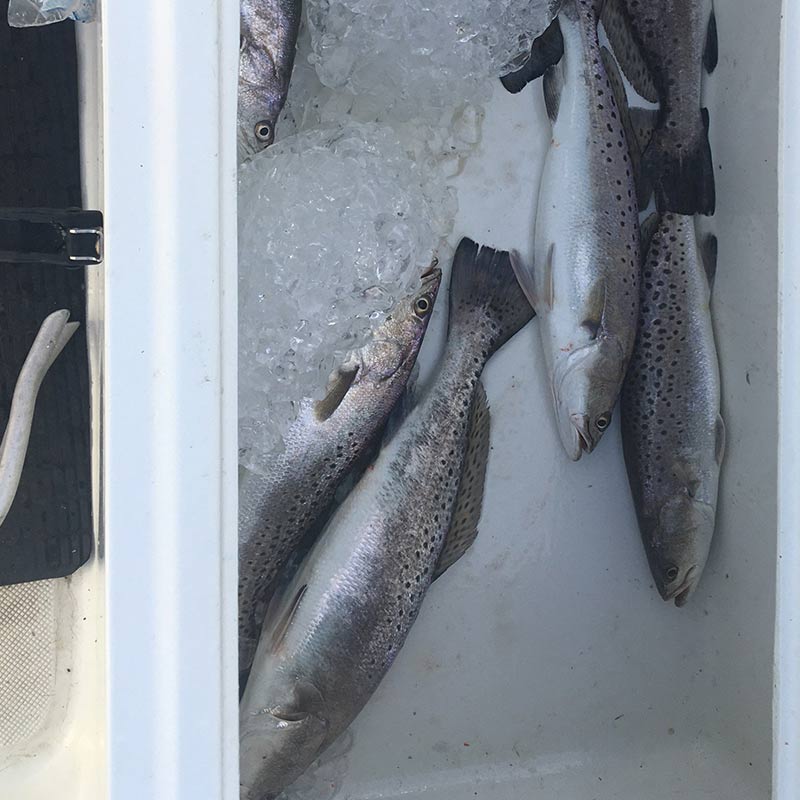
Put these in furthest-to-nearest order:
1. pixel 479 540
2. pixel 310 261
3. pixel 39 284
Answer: pixel 479 540, pixel 310 261, pixel 39 284

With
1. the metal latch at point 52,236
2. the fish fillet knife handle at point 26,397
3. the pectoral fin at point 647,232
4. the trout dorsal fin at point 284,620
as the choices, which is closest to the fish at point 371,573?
the trout dorsal fin at point 284,620

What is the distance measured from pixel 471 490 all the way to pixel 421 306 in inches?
12.4

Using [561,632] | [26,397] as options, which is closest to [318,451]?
[26,397]

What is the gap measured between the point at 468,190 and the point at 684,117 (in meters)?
0.35

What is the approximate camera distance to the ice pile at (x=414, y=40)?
1.23 metres

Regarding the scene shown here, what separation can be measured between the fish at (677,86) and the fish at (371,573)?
0.30 meters

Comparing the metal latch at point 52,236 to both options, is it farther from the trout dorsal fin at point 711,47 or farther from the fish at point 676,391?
the trout dorsal fin at point 711,47

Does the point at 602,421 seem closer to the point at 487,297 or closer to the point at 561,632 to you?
the point at 487,297

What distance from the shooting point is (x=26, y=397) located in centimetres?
90

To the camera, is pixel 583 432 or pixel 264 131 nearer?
pixel 264 131

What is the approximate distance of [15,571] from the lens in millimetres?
959

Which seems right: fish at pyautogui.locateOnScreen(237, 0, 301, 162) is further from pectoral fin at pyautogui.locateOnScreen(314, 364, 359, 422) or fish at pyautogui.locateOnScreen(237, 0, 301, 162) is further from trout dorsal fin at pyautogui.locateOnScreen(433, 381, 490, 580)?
trout dorsal fin at pyautogui.locateOnScreen(433, 381, 490, 580)

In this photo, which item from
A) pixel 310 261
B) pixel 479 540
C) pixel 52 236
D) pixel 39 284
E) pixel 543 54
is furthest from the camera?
pixel 479 540

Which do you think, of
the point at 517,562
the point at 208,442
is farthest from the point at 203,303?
the point at 517,562
